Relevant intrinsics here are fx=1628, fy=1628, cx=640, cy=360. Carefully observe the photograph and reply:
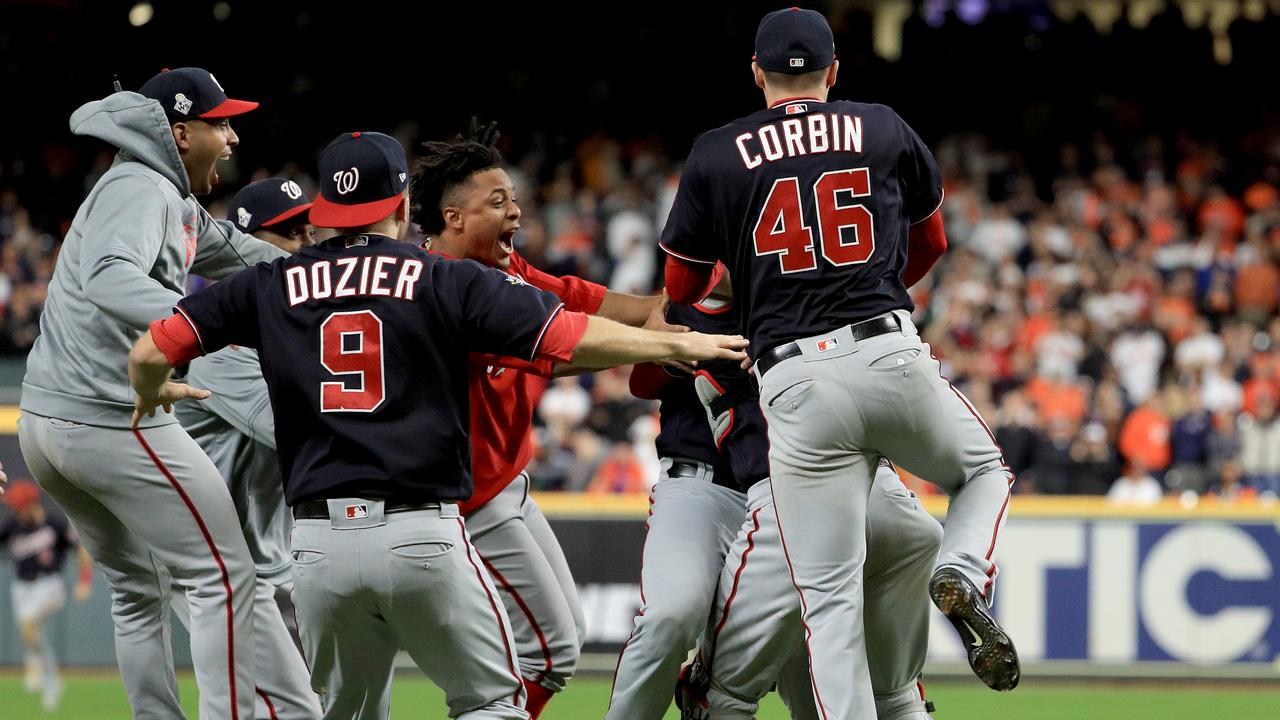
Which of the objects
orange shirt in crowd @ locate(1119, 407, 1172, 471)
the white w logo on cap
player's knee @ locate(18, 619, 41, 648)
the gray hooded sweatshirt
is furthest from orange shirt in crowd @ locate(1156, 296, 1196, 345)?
the white w logo on cap

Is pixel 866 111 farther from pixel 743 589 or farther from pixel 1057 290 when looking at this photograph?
pixel 1057 290

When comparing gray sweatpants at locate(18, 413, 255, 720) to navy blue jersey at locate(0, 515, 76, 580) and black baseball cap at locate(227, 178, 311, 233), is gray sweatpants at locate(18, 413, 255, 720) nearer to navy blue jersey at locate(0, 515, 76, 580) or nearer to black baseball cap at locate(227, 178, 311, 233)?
black baseball cap at locate(227, 178, 311, 233)

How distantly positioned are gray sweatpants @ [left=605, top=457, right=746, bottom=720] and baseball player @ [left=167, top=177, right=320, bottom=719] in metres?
1.18

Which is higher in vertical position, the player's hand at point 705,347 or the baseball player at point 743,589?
the player's hand at point 705,347

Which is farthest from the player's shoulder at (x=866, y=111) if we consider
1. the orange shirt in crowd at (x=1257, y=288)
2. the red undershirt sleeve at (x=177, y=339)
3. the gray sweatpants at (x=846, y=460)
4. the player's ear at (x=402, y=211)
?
the orange shirt in crowd at (x=1257, y=288)

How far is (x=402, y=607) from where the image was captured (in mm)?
4645

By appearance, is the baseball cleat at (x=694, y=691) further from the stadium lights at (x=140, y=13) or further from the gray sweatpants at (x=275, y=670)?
the stadium lights at (x=140, y=13)

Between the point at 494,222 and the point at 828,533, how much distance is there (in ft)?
5.88

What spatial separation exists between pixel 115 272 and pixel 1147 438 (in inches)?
415

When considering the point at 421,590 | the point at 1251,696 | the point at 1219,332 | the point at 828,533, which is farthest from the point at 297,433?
the point at 1219,332

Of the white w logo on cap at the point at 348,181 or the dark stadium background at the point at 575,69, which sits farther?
the dark stadium background at the point at 575,69

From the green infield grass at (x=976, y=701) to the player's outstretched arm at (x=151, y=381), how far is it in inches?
164

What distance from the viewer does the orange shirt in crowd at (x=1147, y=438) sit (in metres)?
13.8

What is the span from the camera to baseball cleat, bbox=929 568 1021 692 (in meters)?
4.84
